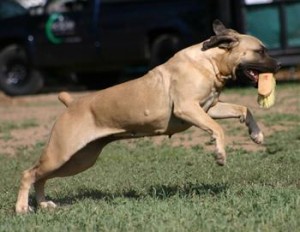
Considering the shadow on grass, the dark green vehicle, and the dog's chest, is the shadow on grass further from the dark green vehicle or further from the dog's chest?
the dark green vehicle

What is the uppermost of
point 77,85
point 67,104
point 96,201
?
point 67,104

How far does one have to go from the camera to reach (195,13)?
59.8 ft

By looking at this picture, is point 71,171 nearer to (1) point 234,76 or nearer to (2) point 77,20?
(1) point 234,76

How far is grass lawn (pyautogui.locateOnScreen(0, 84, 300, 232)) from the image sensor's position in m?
6.57

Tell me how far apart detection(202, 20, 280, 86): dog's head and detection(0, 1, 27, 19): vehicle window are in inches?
512

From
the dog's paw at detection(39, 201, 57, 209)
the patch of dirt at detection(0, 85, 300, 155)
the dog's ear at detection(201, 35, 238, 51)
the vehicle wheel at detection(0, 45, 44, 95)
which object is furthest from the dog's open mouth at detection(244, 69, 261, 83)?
the vehicle wheel at detection(0, 45, 44, 95)

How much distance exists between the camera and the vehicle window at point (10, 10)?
20.6m

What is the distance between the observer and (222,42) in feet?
25.6

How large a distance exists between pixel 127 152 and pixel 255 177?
278cm

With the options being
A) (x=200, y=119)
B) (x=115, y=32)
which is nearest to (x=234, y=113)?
(x=200, y=119)

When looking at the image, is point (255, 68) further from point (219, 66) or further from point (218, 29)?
point (218, 29)

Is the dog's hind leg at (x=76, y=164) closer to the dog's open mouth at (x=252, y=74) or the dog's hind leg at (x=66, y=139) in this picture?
the dog's hind leg at (x=66, y=139)

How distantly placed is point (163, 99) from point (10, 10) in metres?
13.7

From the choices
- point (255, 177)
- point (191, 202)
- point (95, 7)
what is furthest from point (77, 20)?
point (191, 202)
